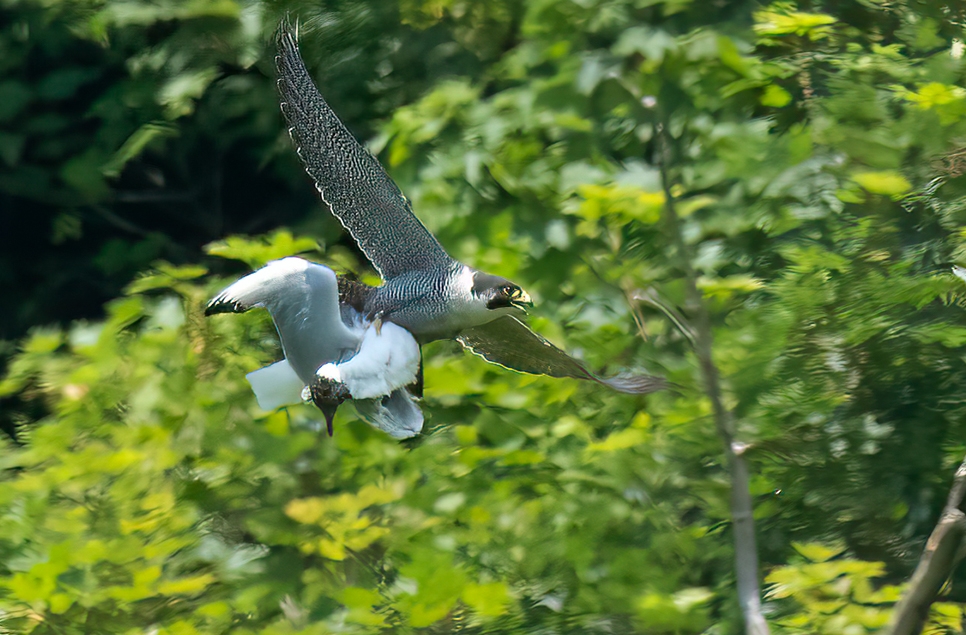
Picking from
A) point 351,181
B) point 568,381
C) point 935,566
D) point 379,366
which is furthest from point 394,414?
point 935,566

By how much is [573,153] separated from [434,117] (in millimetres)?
221

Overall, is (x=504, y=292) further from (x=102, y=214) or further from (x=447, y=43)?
(x=102, y=214)

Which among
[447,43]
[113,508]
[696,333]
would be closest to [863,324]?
[696,333]

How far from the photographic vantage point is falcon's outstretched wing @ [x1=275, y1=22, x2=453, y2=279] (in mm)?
949

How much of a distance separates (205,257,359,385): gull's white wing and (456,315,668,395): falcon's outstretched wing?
15cm

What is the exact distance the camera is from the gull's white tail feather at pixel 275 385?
94 centimetres

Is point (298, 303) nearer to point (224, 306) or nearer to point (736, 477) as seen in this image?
point (224, 306)

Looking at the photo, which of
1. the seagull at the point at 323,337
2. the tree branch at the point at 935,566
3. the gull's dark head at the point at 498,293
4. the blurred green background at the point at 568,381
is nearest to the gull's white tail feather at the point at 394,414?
the seagull at the point at 323,337

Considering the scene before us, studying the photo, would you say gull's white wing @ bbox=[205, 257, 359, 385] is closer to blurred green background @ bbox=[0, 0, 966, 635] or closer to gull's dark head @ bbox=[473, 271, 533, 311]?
gull's dark head @ bbox=[473, 271, 533, 311]

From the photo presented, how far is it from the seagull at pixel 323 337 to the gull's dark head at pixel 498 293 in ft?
0.26

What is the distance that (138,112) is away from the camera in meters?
1.75

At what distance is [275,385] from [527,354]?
250mm

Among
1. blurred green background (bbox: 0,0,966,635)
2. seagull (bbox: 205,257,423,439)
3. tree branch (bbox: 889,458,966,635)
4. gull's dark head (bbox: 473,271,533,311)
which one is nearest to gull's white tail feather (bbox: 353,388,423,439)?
seagull (bbox: 205,257,423,439)

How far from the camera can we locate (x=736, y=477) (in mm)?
1075
